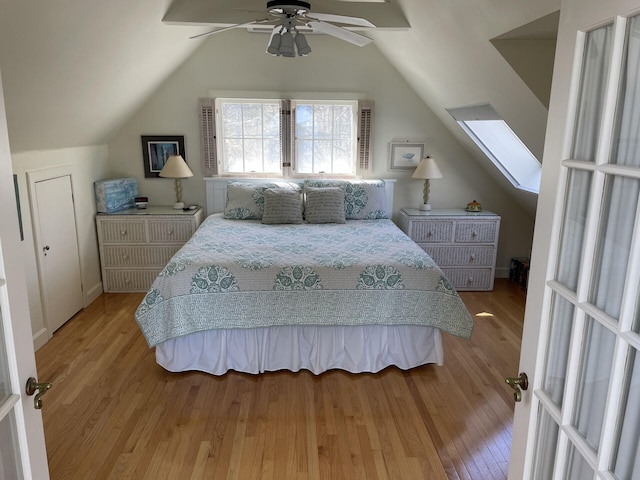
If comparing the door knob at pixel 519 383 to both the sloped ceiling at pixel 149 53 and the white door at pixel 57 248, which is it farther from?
the white door at pixel 57 248

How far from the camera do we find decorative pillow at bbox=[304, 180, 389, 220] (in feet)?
14.3

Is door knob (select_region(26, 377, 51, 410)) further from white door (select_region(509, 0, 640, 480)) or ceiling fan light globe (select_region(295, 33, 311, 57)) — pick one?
ceiling fan light globe (select_region(295, 33, 311, 57))

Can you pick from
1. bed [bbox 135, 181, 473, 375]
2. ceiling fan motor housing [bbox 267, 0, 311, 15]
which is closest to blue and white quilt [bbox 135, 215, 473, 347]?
bed [bbox 135, 181, 473, 375]

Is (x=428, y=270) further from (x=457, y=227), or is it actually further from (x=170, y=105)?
(x=170, y=105)

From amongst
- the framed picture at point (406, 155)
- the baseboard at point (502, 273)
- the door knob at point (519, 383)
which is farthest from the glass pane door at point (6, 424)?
the baseboard at point (502, 273)

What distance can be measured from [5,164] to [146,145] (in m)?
3.81

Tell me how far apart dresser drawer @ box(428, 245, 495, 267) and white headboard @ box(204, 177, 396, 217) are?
2.34 feet

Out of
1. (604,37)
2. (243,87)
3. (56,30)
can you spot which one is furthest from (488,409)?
(243,87)

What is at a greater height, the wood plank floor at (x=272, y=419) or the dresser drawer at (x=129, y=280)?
the dresser drawer at (x=129, y=280)


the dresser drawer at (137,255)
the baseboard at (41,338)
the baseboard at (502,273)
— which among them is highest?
the dresser drawer at (137,255)

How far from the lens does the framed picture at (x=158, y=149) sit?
4.64 meters

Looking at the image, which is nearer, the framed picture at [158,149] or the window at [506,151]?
the window at [506,151]

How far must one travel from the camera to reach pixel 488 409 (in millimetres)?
2656

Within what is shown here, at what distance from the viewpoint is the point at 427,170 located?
14.9 feet
